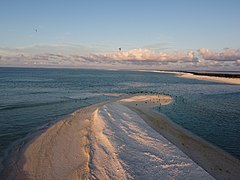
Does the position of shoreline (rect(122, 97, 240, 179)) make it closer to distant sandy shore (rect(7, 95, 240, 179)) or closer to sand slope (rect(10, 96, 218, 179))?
distant sandy shore (rect(7, 95, 240, 179))

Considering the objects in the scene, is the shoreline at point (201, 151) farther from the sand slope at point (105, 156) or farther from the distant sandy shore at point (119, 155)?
the sand slope at point (105, 156)

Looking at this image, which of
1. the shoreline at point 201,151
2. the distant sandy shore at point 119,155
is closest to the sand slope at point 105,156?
the distant sandy shore at point 119,155

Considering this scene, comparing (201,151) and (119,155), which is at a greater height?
(119,155)

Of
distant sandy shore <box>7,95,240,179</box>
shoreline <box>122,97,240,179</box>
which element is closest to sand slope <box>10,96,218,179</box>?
distant sandy shore <box>7,95,240,179</box>

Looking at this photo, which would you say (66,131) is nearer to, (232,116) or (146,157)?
(146,157)

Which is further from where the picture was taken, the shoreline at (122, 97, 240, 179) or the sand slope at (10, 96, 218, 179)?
the shoreline at (122, 97, 240, 179)

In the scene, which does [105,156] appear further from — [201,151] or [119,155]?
[201,151]

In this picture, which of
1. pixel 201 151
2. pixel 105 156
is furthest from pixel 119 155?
pixel 201 151

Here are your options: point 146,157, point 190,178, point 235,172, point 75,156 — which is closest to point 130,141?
point 146,157
